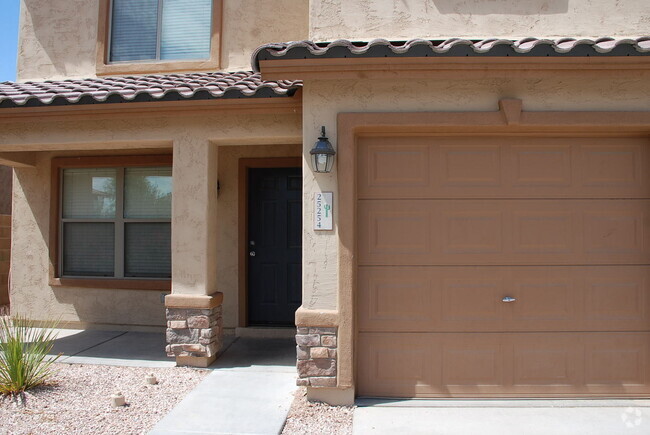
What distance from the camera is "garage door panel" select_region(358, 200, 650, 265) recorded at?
4715mm

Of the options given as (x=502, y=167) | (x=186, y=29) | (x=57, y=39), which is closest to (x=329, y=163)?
(x=502, y=167)

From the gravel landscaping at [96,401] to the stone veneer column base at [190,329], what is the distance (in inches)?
6.8

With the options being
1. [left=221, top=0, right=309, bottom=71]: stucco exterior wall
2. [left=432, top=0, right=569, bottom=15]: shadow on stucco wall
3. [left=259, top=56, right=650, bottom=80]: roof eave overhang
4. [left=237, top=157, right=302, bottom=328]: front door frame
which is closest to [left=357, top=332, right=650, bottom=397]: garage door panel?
[left=259, top=56, right=650, bottom=80]: roof eave overhang

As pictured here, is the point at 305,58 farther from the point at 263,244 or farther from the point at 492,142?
the point at 263,244

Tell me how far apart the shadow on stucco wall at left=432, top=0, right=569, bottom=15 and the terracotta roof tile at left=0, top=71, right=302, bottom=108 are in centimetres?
185

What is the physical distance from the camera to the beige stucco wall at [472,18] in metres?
5.07

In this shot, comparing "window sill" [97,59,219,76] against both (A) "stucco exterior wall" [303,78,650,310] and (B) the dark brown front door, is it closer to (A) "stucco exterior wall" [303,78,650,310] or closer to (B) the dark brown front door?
(B) the dark brown front door

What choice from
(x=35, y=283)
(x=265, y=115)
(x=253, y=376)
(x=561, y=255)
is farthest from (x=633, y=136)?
(x=35, y=283)

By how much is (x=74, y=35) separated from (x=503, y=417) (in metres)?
8.40

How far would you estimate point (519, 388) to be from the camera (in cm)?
466

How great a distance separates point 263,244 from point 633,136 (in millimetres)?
4892

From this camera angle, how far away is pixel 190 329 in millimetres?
5492

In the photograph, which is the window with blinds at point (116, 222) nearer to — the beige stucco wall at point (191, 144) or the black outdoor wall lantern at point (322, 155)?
the beige stucco wall at point (191, 144)

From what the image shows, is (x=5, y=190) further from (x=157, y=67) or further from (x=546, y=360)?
(x=546, y=360)
